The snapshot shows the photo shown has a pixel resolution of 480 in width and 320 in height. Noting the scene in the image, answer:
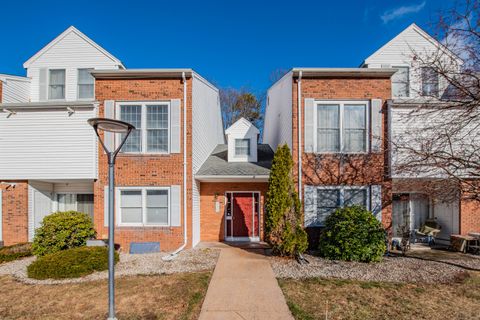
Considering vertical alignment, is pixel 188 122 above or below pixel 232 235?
above

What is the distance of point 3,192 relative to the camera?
1102 centimetres

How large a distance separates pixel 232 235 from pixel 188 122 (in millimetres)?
5346

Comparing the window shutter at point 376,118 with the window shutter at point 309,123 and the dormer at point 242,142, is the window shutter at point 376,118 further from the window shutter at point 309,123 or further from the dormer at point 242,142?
the dormer at point 242,142

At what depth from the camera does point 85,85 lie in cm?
1314

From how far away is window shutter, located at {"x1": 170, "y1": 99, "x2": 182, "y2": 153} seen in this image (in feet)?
33.8

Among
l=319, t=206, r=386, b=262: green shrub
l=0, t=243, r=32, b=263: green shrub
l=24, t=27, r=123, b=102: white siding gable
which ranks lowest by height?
l=0, t=243, r=32, b=263: green shrub

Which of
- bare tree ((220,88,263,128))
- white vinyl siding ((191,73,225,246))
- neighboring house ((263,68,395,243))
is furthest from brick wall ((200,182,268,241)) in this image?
bare tree ((220,88,263,128))

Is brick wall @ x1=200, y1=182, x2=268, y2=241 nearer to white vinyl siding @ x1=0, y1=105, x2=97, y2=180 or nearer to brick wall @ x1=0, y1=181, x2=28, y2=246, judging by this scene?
white vinyl siding @ x1=0, y1=105, x2=97, y2=180

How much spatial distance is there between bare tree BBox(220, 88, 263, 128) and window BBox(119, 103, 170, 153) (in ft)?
51.8

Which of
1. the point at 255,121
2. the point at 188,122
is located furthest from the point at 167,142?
the point at 255,121

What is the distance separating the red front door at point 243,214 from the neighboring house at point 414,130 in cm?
582

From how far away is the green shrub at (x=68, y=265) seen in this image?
750cm

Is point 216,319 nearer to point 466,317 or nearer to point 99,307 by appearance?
point 99,307

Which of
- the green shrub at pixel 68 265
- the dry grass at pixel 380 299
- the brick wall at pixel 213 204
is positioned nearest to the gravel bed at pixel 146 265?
the green shrub at pixel 68 265
